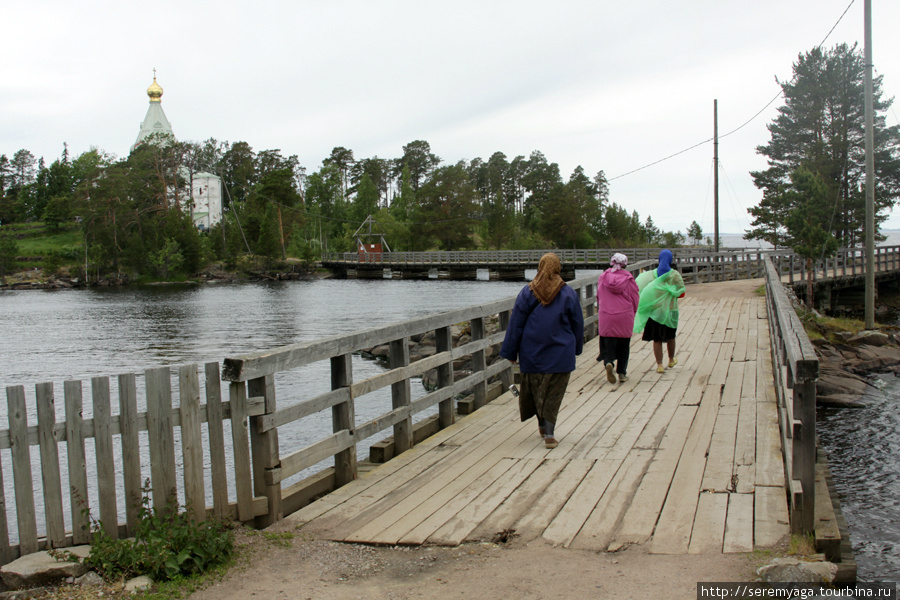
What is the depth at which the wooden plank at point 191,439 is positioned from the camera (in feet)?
14.1

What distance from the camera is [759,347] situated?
1155 cm

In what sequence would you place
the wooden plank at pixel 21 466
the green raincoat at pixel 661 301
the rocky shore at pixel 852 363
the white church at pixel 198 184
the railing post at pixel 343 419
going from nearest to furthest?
the wooden plank at pixel 21 466
the railing post at pixel 343 419
the green raincoat at pixel 661 301
the rocky shore at pixel 852 363
the white church at pixel 198 184

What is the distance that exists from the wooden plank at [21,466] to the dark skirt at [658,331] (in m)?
7.43

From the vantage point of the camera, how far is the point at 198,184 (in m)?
105

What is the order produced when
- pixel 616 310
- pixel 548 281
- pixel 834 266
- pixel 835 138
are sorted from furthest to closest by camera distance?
pixel 835 138, pixel 834 266, pixel 616 310, pixel 548 281

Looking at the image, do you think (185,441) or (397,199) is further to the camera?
(397,199)

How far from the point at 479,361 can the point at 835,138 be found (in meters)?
49.9

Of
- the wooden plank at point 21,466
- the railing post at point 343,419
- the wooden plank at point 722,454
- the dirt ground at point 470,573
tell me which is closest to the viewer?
the dirt ground at point 470,573

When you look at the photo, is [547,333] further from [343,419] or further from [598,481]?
[343,419]

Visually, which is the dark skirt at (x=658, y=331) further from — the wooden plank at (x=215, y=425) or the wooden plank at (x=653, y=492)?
the wooden plank at (x=215, y=425)

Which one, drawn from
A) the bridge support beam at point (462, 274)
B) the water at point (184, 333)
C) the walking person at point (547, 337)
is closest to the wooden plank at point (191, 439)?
the walking person at point (547, 337)

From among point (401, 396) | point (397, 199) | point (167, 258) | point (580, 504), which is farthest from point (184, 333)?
point (397, 199)

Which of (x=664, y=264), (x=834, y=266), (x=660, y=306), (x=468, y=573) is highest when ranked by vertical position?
(x=664, y=264)

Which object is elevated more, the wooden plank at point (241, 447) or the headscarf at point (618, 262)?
the headscarf at point (618, 262)
